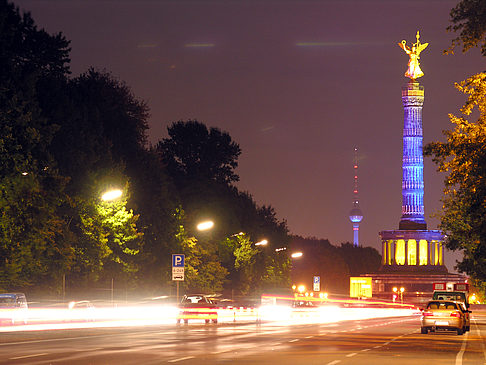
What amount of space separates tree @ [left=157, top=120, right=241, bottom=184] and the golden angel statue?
75.4 meters

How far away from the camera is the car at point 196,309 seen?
178 ft

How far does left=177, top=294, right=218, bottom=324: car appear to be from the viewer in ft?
178

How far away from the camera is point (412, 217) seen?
18275 centimetres

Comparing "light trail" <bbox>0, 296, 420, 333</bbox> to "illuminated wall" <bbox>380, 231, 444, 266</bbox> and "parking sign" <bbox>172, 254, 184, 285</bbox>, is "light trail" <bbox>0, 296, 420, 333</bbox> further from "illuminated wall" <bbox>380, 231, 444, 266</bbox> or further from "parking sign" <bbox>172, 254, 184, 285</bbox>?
"illuminated wall" <bbox>380, 231, 444, 266</bbox>

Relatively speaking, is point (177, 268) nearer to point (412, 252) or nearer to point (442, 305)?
point (442, 305)

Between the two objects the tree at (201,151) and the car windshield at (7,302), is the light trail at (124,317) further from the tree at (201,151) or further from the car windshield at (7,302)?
the tree at (201,151)

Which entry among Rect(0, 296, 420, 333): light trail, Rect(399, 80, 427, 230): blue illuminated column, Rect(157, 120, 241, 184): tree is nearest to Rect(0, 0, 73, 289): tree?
Rect(0, 296, 420, 333): light trail

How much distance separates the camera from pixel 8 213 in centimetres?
5422

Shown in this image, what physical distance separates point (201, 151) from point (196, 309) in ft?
231

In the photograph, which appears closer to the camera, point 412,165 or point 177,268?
point 177,268

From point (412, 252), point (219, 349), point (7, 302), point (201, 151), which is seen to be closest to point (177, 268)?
point (7, 302)

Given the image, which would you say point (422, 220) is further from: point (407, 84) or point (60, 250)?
point (60, 250)

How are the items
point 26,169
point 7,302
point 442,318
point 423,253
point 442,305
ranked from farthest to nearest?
point 423,253, point 26,169, point 7,302, point 442,305, point 442,318

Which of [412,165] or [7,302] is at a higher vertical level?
[412,165]
